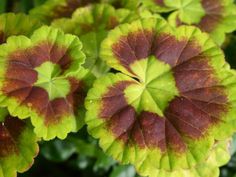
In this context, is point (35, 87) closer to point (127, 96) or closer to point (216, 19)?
point (127, 96)

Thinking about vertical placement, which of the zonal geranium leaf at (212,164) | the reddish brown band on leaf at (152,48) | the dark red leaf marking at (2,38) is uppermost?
the reddish brown band on leaf at (152,48)

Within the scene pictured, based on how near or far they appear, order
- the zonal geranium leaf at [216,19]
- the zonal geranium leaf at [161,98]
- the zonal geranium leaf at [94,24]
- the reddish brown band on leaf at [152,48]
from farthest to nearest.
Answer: the zonal geranium leaf at [216,19]
the zonal geranium leaf at [94,24]
the reddish brown band on leaf at [152,48]
the zonal geranium leaf at [161,98]

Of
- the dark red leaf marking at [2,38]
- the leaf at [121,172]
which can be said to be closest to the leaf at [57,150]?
the leaf at [121,172]

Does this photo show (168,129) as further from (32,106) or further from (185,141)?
(32,106)

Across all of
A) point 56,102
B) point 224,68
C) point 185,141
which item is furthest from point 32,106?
point 224,68

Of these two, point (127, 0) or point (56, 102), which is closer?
point (56, 102)

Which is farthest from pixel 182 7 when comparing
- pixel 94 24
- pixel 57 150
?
pixel 57 150

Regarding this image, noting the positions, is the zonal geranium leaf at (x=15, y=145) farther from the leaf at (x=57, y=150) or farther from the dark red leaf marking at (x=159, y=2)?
the dark red leaf marking at (x=159, y=2)
